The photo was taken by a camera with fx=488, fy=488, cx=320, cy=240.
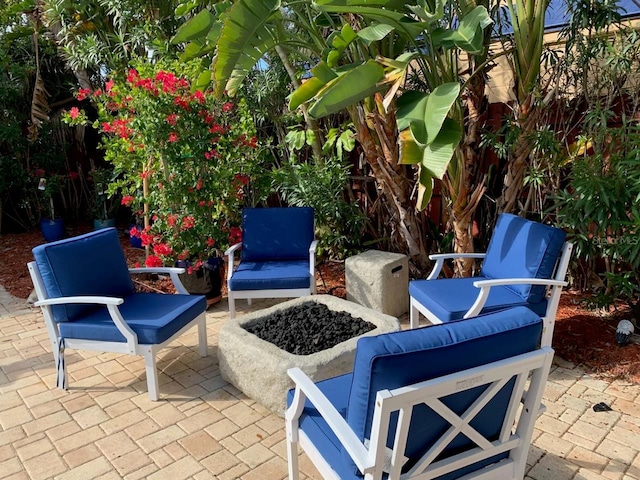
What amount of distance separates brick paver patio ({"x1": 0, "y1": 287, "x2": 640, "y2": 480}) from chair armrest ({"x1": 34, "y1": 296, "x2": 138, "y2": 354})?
1.53 ft

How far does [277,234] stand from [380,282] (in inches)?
48.4

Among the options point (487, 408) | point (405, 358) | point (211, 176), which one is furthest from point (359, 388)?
point (211, 176)

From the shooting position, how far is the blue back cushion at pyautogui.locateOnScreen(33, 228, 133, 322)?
346cm

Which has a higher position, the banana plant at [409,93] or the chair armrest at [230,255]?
the banana plant at [409,93]

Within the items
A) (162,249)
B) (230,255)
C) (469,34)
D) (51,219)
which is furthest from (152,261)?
(51,219)

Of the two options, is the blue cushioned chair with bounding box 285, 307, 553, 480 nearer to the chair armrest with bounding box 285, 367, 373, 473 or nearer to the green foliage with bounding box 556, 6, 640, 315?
the chair armrest with bounding box 285, 367, 373, 473

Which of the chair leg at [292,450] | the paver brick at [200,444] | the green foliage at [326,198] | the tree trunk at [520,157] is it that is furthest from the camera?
the green foliage at [326,198]

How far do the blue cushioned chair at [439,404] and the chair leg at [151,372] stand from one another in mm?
1571

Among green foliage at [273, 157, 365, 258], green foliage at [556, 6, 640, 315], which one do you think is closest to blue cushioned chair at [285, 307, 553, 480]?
green foliage at [556, 6, 640, 315]

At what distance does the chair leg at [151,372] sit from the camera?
3.34 meters

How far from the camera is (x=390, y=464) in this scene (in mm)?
1815

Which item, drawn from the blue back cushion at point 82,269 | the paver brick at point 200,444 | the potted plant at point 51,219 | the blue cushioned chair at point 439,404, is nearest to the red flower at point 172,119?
the blue back cushion at point 82,269

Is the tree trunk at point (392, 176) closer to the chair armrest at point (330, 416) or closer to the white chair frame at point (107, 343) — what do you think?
the white chair frame at point (107, 343)

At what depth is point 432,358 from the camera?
1.76 metres
